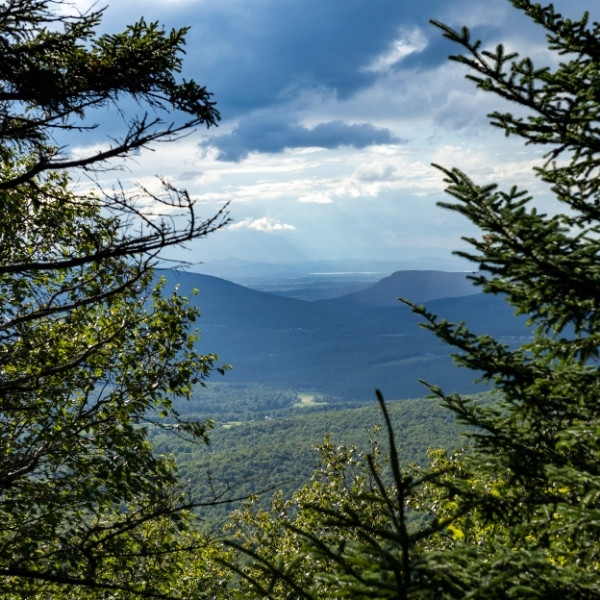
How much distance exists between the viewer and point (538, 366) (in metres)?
5.36

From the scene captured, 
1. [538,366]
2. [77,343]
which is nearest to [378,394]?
[538,366]

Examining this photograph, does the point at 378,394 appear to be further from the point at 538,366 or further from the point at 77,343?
the point at 77,343

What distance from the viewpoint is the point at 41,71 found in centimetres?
722

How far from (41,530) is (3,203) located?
4718 millimetres

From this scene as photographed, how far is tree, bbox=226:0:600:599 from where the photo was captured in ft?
12.5

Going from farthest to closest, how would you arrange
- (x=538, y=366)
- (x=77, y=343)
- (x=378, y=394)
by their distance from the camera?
(x=77, y=343)
(x=538, y=366)
(x=378, y=394)

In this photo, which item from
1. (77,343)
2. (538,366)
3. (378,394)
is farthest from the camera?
(77,343)

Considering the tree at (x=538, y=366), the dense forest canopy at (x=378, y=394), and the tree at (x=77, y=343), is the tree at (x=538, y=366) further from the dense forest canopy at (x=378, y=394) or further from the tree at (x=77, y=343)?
the tree at (x=77, y=343)

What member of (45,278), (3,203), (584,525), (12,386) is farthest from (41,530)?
(584,525)

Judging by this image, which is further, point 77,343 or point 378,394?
point 77,343

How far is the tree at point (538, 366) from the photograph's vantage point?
381 centimetres

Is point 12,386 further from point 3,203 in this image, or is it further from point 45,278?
point 45,278

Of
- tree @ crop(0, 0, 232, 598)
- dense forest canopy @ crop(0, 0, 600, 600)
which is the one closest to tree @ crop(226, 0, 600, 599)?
dense forest canopy @ crop(0, 0, 600, 600)

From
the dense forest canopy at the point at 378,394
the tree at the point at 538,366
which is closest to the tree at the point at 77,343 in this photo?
the dense forest canopy at the point at 378,394
